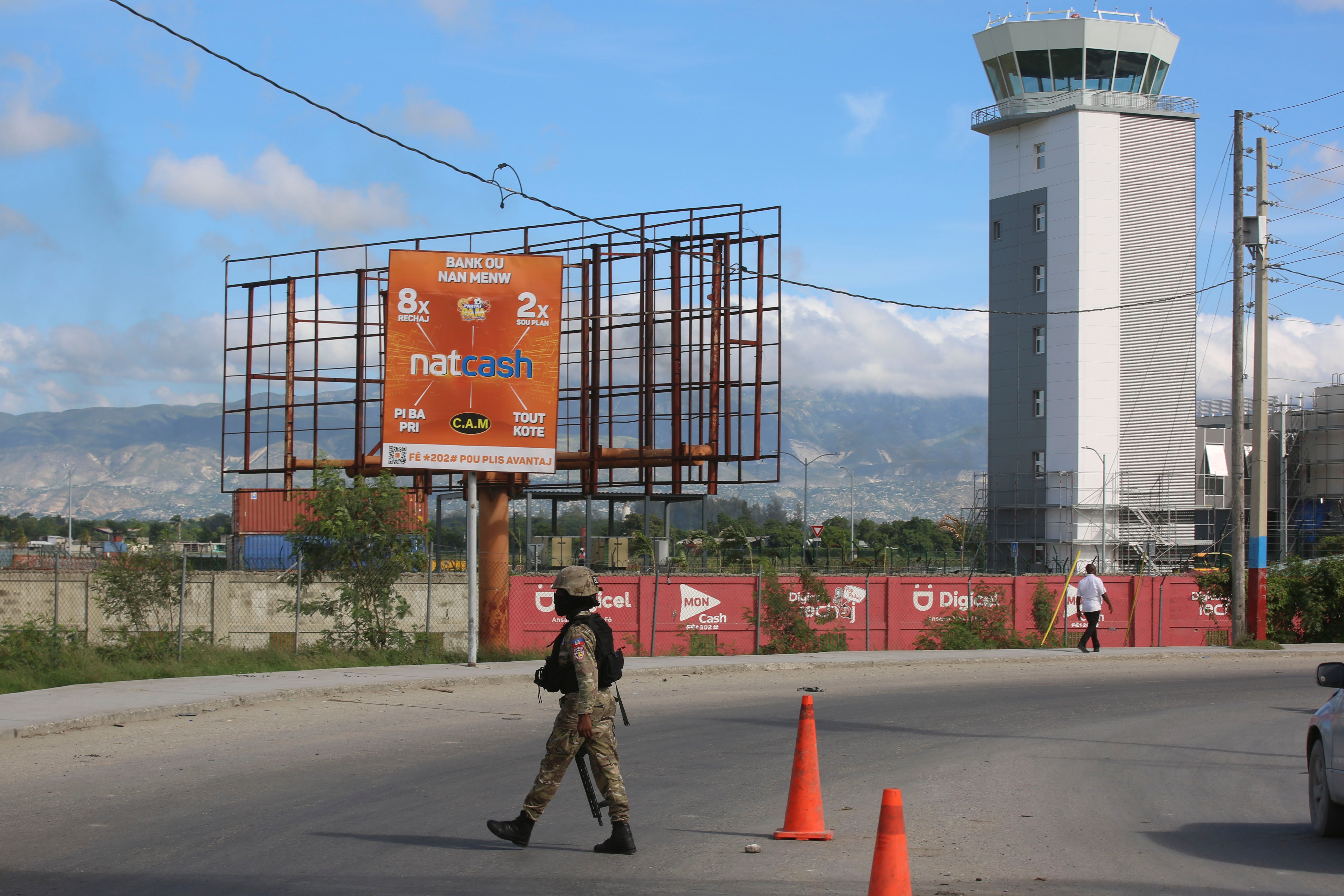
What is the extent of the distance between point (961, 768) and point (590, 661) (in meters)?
5.28

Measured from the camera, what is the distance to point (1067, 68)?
73688 millimetres

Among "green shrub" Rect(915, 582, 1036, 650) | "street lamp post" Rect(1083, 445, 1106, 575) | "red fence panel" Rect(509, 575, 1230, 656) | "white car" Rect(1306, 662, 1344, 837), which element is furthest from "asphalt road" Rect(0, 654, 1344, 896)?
"street lamp post" Rect(1083, 445, 1106, 575)

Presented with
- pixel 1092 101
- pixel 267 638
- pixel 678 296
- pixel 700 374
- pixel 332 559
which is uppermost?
pixel 1092 101

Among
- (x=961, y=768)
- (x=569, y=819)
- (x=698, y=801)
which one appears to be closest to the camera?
(x=569, y=819)

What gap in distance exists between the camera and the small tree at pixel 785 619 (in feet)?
83.8

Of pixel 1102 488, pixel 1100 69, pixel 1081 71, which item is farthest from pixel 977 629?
pixel 1100 69

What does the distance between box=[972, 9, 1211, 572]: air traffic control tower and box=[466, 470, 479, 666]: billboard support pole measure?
5682 cm

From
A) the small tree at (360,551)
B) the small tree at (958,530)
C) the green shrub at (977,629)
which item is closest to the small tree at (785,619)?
the green shrub at (977,629)

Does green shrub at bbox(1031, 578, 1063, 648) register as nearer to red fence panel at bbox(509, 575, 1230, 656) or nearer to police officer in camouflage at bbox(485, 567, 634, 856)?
red fence panel at bbox(509, 575, 1230, 656)

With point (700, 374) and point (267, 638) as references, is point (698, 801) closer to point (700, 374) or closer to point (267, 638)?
point (700, 374)

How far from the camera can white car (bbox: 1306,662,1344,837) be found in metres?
8.15

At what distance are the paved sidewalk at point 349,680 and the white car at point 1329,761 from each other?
39.4ft

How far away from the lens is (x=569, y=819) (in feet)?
29.8

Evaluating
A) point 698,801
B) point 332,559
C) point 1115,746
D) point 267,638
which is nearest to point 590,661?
point 698,801
